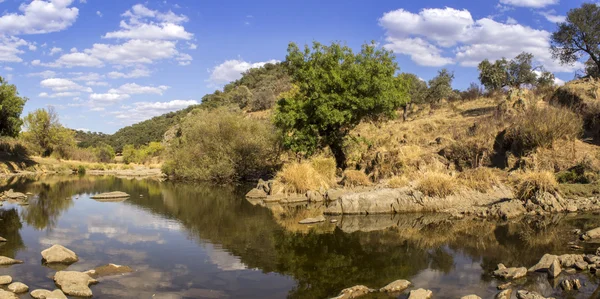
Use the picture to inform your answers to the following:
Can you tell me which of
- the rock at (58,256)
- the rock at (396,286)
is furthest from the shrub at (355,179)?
the rock at (58,256)

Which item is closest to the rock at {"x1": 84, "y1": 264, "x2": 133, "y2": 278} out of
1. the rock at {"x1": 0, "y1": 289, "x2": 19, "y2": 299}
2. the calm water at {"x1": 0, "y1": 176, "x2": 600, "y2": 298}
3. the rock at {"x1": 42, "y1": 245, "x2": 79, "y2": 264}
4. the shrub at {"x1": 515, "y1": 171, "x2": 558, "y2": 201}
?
the calm water at {"x1": 0, "y1": 176, "x2": 600, "y2": 298}

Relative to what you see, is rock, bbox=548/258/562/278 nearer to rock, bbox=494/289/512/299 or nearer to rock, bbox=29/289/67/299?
rock, bbox=494/289/512/299

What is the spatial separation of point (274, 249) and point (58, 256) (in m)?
6.45

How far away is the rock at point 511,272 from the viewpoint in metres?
10.9

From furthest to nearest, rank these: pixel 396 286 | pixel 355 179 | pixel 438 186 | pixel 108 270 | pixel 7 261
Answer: pixel 355 179, pixel 438 186, pixel 7 261, pixel 108 270, pixel 396 286

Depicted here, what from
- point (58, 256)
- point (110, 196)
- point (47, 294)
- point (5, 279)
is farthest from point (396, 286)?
point (110, 196)

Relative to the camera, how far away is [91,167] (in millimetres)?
60812

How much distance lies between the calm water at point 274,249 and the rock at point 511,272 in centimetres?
23

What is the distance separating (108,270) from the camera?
12148 millimetres

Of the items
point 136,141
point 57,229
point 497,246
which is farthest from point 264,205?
point 136,141

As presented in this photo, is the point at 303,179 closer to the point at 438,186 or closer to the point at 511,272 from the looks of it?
the point at 438,186

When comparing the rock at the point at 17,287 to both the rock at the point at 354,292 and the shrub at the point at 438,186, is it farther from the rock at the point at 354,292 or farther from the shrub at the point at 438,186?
the shrub at the point at 438,186

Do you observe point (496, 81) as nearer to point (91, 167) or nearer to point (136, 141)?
point (91, 167)

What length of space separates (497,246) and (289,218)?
927 cm
